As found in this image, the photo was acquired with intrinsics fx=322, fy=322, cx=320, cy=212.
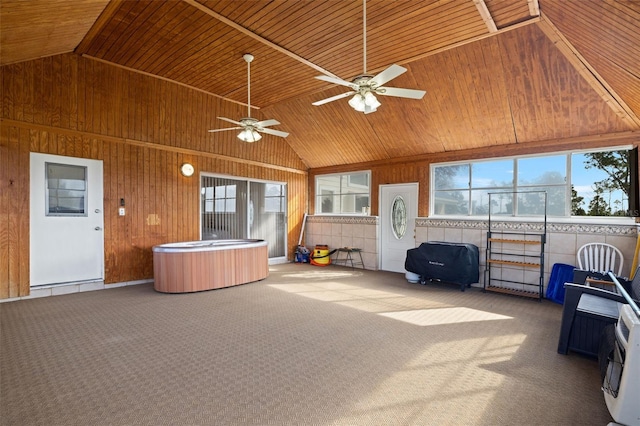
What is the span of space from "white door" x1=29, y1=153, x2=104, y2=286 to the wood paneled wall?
111 mm

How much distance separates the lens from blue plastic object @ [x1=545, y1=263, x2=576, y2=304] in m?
5.19

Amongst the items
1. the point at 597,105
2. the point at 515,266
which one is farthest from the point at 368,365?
the point at 597,105

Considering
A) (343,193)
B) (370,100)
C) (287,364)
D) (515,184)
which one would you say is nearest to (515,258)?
(515,184)

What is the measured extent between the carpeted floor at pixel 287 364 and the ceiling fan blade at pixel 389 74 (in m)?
2.79

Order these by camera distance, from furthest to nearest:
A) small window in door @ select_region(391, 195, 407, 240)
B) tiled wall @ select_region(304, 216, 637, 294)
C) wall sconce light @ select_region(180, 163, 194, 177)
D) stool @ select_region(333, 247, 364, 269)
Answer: stool @ select_region(333, 247, 364, 269), small window in door @ select_region(391, 195, 407, 240), wall sconce light @ select_region(180, 163, 194, 177), tiled wall @ select_region(304, 216, 637, 294)

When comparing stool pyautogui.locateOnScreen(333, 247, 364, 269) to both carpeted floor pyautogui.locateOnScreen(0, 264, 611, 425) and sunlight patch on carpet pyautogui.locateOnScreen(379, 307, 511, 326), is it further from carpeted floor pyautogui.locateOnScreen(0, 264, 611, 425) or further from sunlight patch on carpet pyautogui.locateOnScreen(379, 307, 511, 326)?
sunlight patch on carpet pyautogui.locateOnScreen(379, 307, 511, 326)

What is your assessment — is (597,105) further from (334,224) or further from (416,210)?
(334,224)

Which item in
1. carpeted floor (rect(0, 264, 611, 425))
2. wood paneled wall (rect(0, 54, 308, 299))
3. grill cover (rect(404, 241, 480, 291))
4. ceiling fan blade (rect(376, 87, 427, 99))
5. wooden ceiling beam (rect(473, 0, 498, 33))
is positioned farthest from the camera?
grill cover (rect(404, 241, 480, 291))

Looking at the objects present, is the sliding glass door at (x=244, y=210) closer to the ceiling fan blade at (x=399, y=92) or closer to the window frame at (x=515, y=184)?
the window frame at (x=515, y=184)

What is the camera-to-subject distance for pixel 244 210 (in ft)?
26.5

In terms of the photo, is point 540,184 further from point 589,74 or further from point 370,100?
point 370,100

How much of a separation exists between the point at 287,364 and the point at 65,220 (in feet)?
15.7

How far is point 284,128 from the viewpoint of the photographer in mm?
8406

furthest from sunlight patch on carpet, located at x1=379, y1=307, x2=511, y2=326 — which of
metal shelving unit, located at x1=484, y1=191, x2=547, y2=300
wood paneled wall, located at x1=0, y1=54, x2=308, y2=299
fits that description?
wood paneled wall, located at x1=0, y1=54, x2=308, y2=299
